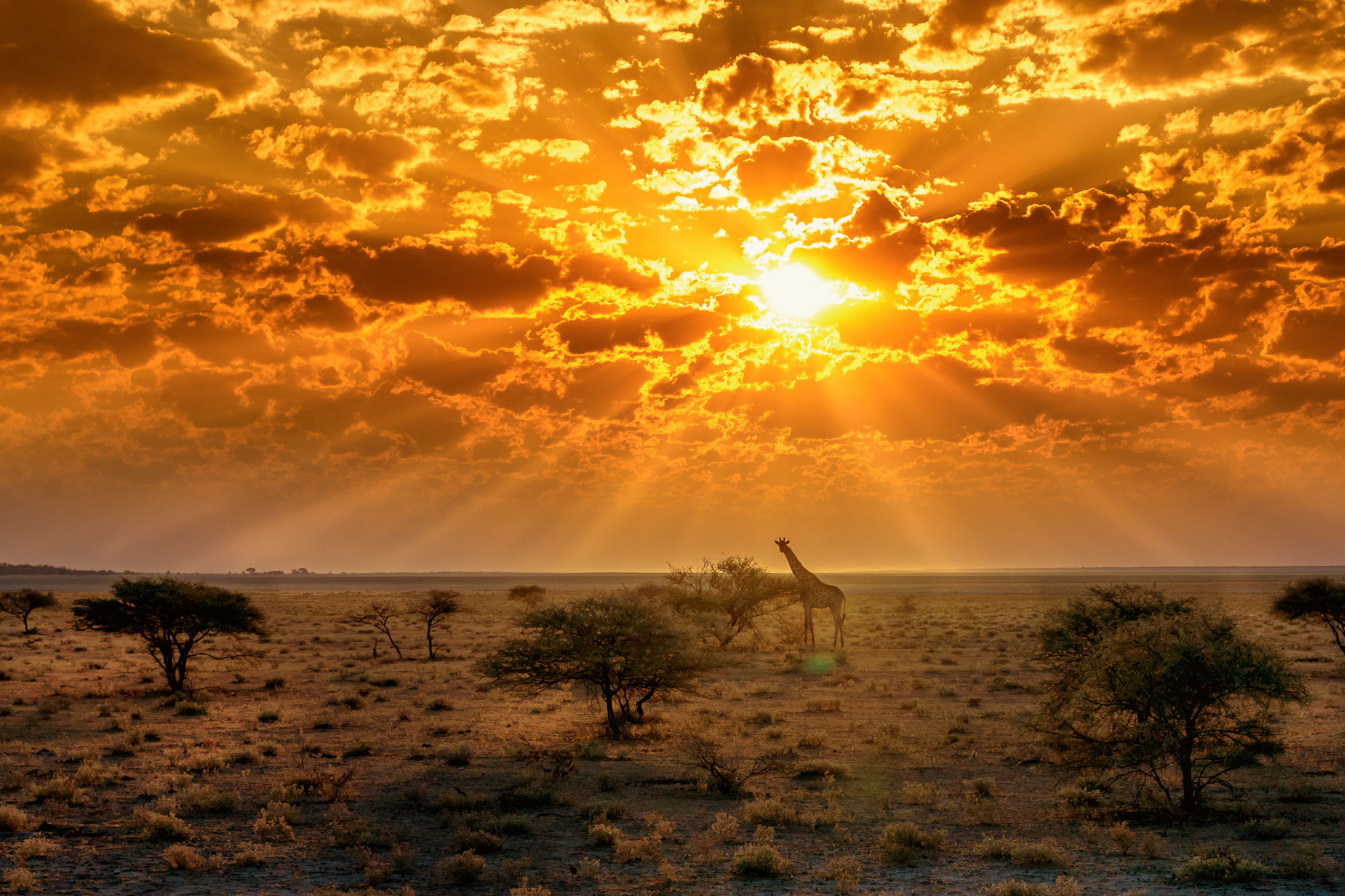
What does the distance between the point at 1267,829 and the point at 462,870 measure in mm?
12735

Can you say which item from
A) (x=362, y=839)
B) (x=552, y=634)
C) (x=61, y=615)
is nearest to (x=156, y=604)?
(x=552, y=634)

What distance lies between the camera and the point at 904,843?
573 inches

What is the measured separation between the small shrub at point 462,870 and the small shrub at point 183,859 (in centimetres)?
355

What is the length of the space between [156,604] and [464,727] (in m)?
14.3

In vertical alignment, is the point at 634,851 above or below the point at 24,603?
below

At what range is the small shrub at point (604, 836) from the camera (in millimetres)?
15133

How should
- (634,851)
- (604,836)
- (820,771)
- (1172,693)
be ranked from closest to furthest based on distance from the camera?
(634,851) → (604,836) → (1172,693) → (820,771)

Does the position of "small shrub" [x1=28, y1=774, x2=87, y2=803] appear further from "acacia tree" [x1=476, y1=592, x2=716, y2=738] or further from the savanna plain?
"acacia tree" [x1=476, y1=592, x2=716, y2=738]

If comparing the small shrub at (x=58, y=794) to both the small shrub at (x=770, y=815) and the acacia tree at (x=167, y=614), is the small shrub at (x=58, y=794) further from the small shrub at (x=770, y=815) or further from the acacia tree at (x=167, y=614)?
the acacia tree at (x=167, y=614)

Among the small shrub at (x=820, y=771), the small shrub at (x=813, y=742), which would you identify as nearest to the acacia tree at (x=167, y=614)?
the small shrub at (x=813, y=742)

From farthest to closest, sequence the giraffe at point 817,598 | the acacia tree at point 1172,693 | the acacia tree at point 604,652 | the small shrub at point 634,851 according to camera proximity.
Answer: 1. the giraffe at point 817,598
2. the acacia tree at point 604,652
3. the acacia tree at point 1172,693
4. the small shrub at point 634,851

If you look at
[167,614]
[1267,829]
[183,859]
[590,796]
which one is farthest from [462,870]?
[167,614]

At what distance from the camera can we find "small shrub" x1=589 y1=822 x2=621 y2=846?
15133 mm

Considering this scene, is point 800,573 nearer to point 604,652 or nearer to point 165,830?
point 604,652
